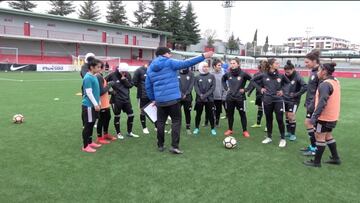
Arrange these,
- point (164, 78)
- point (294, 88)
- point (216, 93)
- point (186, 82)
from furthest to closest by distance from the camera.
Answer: point (216, 93)
point (186, 82)
point (294, 88)
point (164, 78)

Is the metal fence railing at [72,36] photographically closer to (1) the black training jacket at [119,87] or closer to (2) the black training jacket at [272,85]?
(1) the black training jacket at [119,87]

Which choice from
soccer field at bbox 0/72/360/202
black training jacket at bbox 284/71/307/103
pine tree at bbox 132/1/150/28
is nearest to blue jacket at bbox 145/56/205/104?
soccer field at bbox 0/72/360/202

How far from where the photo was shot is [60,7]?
201 ft

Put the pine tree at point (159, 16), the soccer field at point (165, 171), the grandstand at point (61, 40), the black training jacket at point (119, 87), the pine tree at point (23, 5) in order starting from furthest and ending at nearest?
the pine tree at point (159, 16), the pine tree at point (23, 5), the grandstand at point (61, 40), the black training jacket at point (119, 87), the soccer field at point (165, 171)

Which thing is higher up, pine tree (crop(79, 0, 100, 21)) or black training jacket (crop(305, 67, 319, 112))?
pine tree (crop(79, 0, 100, 21))

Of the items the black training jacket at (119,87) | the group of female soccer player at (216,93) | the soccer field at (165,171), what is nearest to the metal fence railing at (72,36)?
the soccer field at (165,171)

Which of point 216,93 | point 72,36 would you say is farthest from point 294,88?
point 72,36

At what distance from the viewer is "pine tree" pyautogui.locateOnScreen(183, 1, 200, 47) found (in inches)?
2685

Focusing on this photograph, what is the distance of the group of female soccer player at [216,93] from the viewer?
19.9 ft

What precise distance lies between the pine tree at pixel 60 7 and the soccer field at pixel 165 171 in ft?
194

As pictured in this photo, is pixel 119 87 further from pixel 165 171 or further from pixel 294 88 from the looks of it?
pixel 294 88

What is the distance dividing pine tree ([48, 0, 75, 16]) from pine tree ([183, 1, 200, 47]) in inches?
917

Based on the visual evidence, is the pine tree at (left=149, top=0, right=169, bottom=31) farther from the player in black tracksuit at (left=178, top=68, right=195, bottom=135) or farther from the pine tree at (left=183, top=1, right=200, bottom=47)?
the player in black tracksuit at (left=178, top=68, right=195, bottom=135)

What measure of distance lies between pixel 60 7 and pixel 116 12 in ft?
35.8
